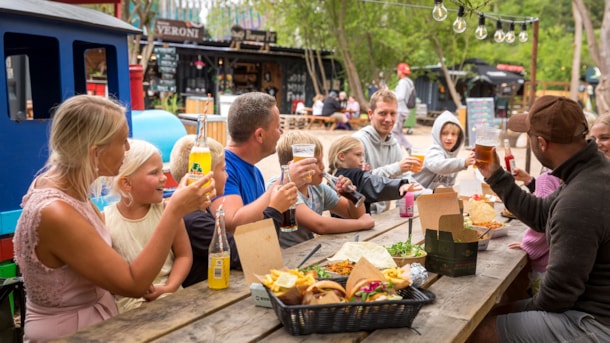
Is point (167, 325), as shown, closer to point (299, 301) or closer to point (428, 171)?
point (299, 301)

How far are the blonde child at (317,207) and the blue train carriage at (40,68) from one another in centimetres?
115

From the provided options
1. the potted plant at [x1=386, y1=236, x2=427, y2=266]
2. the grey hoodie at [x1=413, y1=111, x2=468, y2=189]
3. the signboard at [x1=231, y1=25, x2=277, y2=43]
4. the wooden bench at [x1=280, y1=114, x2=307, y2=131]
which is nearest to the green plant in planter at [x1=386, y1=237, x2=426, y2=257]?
the potted plant at [x1=386, y1=236, x2=427, y2=266]

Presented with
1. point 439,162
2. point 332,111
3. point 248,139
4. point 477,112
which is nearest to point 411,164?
point 439,162

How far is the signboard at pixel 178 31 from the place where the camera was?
2352 cm

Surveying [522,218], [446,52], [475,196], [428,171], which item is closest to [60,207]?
[522,218]

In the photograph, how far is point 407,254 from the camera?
2812 millimetres

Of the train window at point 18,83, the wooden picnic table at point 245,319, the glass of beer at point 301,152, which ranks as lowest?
the wooden picnic table at point 245,319

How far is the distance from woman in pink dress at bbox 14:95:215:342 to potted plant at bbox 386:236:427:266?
3.15ft

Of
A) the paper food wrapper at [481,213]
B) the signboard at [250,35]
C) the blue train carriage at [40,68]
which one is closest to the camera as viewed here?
the paper food wrapper at [481,213]

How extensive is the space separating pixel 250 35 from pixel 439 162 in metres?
23.0

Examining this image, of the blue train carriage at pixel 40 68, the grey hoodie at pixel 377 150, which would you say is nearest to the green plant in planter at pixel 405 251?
the blue train carriage at pixel 40 68

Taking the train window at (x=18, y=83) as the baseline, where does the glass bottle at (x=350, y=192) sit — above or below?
below

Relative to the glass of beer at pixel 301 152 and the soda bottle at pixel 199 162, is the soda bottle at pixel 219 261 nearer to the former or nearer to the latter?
the soda bottle at pixel 199 162

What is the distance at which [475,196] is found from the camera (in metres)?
4.59
